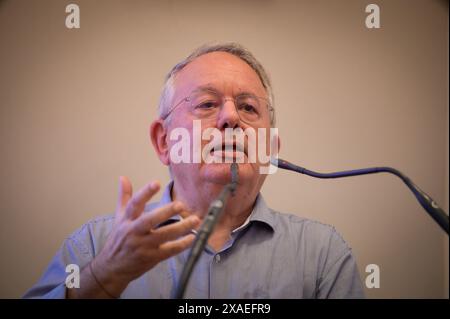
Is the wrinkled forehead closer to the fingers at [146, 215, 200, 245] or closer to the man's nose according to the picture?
the man's nose

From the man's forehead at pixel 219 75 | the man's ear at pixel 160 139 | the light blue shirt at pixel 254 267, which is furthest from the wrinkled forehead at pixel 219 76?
the light blue shirt at pixel 254 267

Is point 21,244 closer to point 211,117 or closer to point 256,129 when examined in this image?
point 211,117

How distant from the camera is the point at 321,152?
4.30 feet

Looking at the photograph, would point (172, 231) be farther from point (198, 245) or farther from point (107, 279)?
point (107, 279)

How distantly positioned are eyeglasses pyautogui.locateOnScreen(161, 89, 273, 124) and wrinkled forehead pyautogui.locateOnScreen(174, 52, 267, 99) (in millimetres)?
19

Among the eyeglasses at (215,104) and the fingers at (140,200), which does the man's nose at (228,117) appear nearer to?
the eyeglasses at (215,104)

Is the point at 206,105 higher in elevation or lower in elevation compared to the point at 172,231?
higher

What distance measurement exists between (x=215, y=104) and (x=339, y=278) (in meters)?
0.65

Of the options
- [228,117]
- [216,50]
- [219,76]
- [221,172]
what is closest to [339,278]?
[221,172]

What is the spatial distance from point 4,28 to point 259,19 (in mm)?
949

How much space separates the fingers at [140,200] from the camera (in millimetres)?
642

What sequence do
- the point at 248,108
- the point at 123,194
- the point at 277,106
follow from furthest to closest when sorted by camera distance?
1. the point at 277,106
2. the point at 248,108
3. the point at 123,194

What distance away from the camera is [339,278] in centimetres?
97

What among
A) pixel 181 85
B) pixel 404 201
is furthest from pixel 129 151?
pixel 404 201
